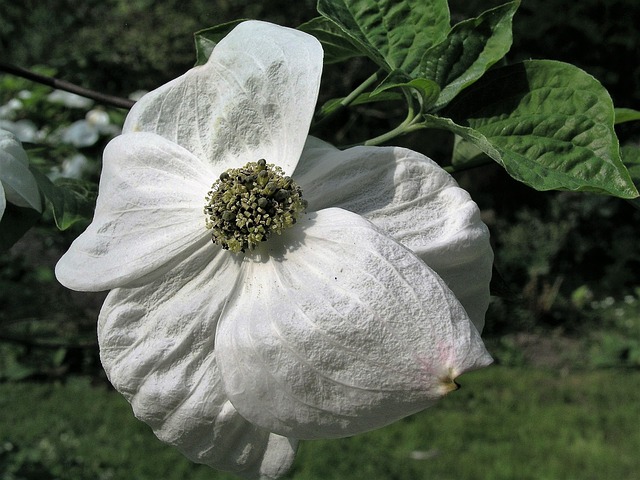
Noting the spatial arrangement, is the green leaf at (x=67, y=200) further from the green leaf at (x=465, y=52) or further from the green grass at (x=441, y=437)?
the green grass at (x=441, y=437)

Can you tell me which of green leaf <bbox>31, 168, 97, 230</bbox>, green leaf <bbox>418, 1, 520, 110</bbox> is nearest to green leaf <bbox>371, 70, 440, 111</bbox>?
green leaf <bbox>418, 1, 520, 110</bbox>

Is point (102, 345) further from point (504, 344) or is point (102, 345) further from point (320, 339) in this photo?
point (504, 344)

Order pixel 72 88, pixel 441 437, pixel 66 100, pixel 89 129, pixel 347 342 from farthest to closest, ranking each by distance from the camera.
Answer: pixel 441 437 → pixel 66 100 → pixel 89 129 → pixel 72 88 → pixel 347 342

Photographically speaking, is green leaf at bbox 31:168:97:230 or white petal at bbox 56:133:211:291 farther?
green leaf at bbox 31:168:97:230

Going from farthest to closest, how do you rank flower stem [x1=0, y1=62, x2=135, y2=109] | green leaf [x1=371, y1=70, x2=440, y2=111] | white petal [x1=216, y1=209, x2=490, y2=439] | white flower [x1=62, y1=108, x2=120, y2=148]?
A: white flower [x1=62, y1=108, x2=120, y2=148] → flower stem [x1=0, y1=62, x2=135, y2=109] → green leaf [x1=371, y1=70, x2=440, y2=111] → white petal [x1=216, y1=209, x2=490, y2=439]

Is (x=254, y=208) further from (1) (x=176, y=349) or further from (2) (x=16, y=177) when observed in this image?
(2) (x=16, y=177)

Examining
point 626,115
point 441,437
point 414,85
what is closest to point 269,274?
point 414,85

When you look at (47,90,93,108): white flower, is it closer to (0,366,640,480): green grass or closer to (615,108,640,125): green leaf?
(0,366,640,480): green grass
